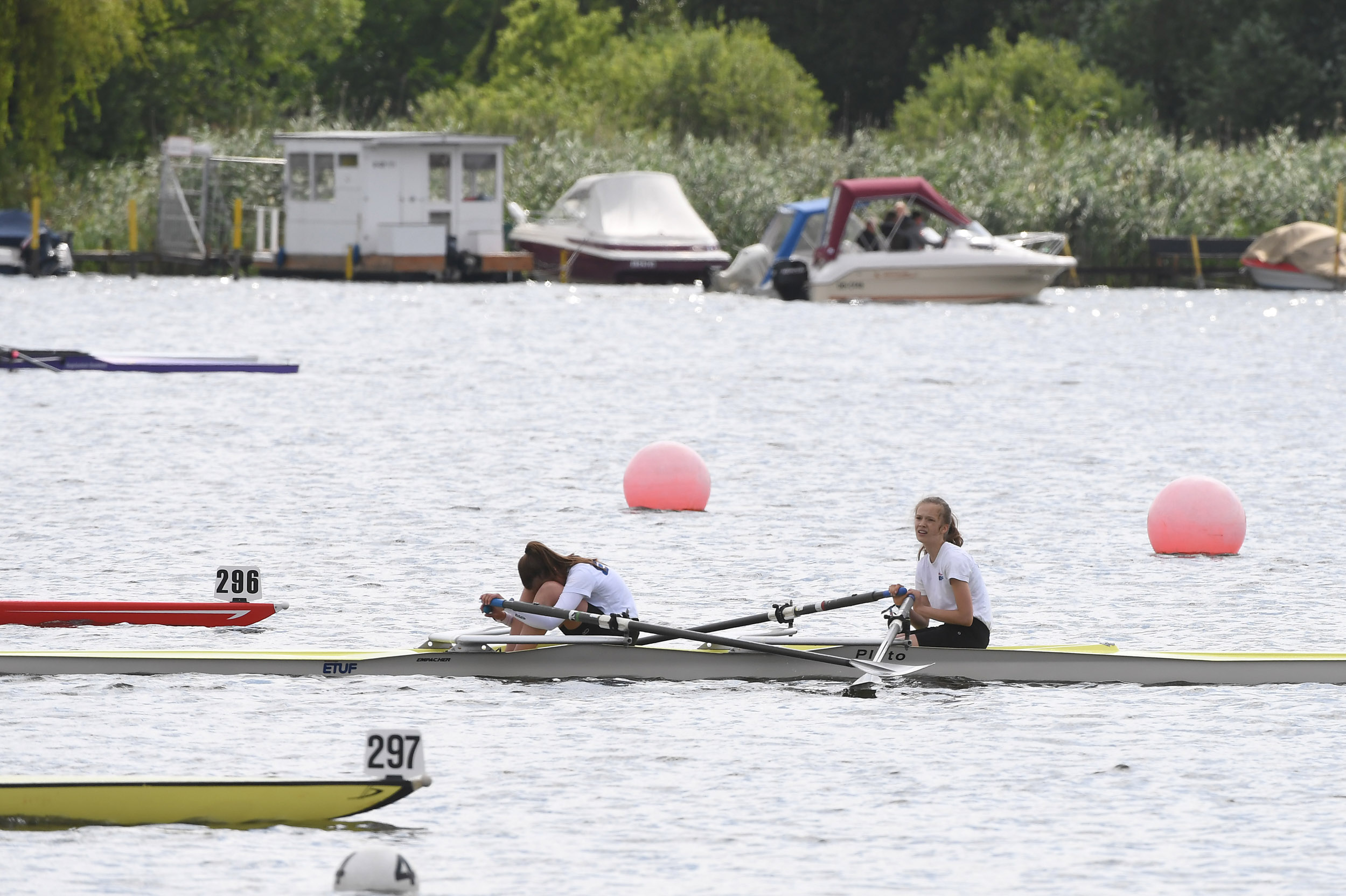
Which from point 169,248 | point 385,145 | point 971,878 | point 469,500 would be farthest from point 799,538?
point 169,248

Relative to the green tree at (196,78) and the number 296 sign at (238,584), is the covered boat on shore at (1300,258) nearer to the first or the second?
the green tree at (196,78)

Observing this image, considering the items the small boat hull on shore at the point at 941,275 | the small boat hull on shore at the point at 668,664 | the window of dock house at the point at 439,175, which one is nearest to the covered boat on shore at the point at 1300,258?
the small boat hull on shore at the point at 941,275

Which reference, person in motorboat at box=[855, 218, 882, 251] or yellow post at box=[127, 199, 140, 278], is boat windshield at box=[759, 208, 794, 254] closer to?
person in motorboat at box=[855, 218, 882, 251]

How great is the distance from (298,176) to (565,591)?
3726 cm

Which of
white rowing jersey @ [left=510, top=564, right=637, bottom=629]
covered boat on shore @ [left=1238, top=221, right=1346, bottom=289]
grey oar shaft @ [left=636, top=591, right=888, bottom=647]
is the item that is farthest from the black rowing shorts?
covered boat on shore @ [left=1238, top=221, right=1346, bottom=289]

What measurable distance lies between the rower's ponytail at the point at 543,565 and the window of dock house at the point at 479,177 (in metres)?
36.0

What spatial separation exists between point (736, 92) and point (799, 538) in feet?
154

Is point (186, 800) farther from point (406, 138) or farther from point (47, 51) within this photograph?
point (406, 138)

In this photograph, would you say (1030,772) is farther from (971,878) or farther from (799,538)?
(799,538)

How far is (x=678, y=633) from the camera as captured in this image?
10.2m

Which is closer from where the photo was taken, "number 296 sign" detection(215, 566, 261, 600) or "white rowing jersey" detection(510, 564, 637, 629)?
"white rowing jersey" detection(510, 564, 637, 629)

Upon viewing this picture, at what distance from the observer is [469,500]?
1611 centimetres

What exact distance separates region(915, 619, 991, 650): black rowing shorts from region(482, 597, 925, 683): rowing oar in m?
0.18

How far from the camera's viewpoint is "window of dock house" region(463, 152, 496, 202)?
4628cm
